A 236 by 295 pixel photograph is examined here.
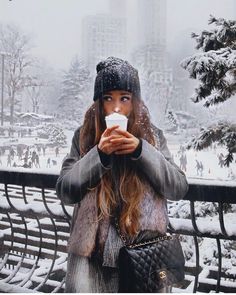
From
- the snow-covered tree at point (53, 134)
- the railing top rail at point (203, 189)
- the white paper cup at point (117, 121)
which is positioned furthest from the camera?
the snow-covered tree at point (53, 134)

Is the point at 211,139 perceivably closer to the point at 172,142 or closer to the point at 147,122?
the point at 172,142

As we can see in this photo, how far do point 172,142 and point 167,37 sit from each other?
508 mm

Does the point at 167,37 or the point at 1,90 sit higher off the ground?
the point at 167,37

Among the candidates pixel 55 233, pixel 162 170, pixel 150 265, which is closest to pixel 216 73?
pixel 162 170

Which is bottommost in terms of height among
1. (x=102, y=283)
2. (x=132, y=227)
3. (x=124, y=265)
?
(x=102, y=283)

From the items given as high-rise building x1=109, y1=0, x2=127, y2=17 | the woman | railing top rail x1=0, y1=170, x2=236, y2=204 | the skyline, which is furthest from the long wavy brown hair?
high-rise building x1=109, y1=0, x2=127, y2=17

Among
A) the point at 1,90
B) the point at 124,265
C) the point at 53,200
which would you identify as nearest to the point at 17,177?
the point at 53,200

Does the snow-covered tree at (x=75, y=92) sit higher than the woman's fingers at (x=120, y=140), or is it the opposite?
the snow-covered tree at (x=75, y=92)

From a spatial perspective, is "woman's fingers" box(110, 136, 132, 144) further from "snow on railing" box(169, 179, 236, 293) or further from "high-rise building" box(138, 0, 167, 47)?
"high-rise building" box(138, 0, 167, 47)

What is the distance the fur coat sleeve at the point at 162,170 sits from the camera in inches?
62.8

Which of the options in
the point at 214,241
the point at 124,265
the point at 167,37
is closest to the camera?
the point at 124,265

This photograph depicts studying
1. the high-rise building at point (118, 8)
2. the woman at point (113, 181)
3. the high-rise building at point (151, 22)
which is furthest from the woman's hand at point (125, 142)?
the high-rise building at point (118, 8)

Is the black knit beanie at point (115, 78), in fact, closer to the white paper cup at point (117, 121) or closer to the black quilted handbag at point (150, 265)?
the white paper cup at point (117, 121)

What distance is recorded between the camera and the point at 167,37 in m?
1.80
